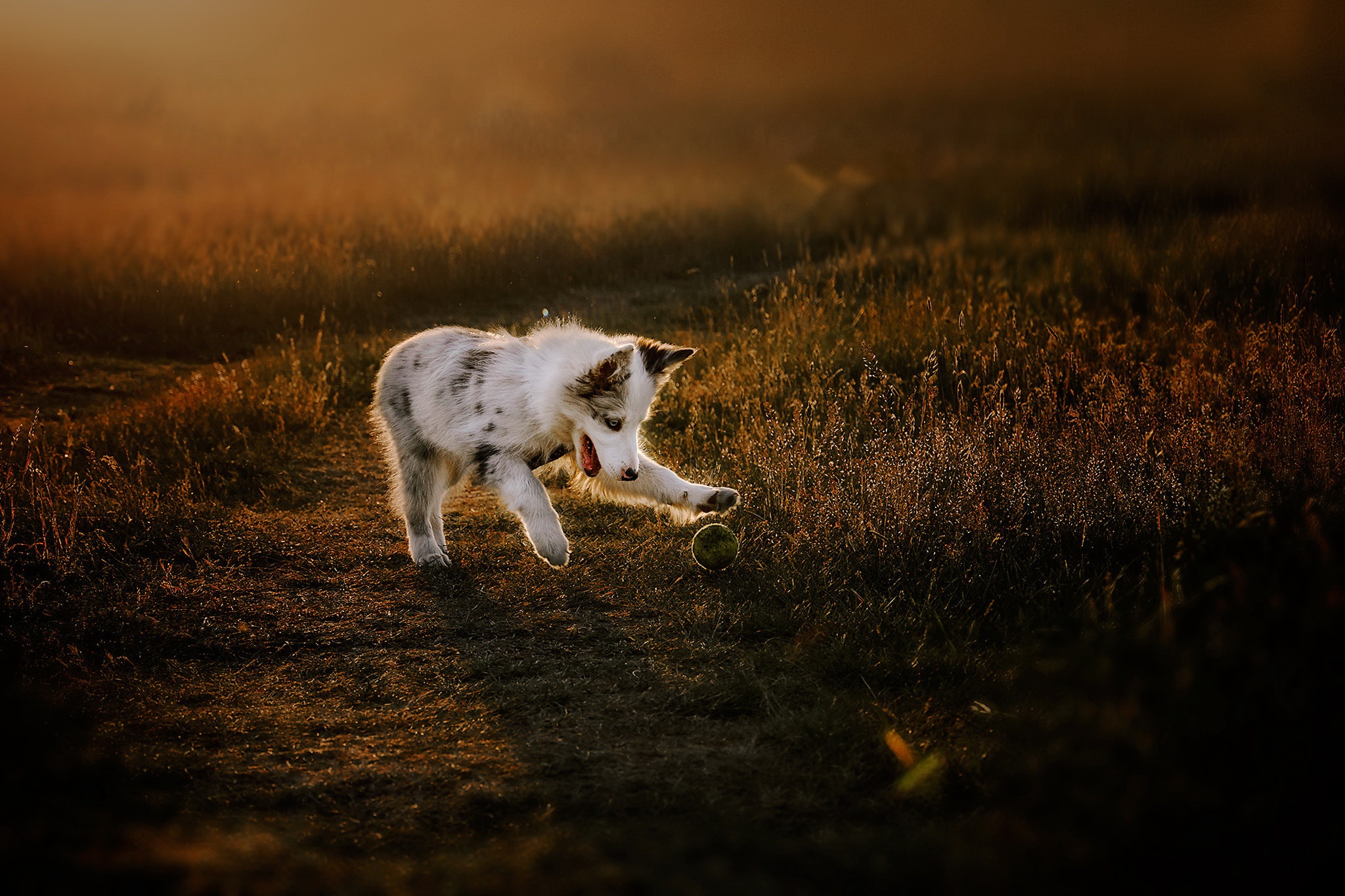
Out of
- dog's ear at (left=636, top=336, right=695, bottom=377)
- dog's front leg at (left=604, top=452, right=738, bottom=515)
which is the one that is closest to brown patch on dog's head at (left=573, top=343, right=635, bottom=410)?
dog's ear at (left=636, top=336, right=695, bottom=377)

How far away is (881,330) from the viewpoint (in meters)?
8.26

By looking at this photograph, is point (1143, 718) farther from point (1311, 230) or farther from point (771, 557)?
point (1311, 230)

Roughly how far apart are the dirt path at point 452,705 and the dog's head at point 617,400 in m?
0.80

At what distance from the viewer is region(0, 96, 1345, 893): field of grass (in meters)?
1.96

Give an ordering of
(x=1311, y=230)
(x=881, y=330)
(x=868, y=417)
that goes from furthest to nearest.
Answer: (x=1311, y=230), (x=881, y=330), (x=868, y=417)

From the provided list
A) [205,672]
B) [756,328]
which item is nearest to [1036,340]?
[756,328]

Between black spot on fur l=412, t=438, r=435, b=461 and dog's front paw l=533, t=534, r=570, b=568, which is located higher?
black spot on fur l=412, t=438, r=435, b=461

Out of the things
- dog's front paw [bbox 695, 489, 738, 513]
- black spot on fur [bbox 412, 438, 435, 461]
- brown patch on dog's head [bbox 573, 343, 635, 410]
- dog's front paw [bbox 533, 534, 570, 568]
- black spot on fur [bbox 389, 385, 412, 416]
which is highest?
brown patch on dog's head [bbox 573, 343, 635, 410]

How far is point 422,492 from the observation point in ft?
17.9

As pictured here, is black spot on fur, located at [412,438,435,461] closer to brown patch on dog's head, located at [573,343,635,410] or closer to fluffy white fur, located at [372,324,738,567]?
fluffy white fur, located at [372,324,738,567]

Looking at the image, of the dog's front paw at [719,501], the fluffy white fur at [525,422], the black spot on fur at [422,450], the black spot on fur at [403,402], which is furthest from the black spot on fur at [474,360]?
the dog's front paw at [719,501]

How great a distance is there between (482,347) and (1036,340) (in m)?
4.78

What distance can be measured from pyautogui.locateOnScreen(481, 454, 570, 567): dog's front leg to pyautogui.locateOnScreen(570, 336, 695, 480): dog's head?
39 centimetres

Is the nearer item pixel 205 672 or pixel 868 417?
pixel 205 672
